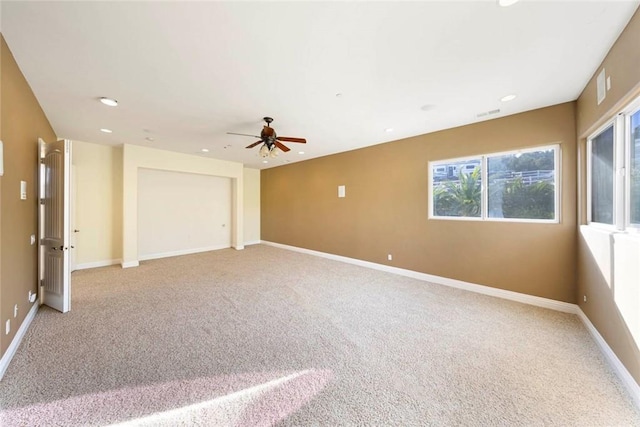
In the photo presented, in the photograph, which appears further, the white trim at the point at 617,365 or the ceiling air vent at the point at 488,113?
the ceiling air vent at the point at 488,113

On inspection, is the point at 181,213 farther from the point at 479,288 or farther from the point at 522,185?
the point at 522,185

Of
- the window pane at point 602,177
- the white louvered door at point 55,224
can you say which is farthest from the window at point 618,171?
the white louvered door at point 55,224

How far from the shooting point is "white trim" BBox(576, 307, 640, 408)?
1682 millimetres

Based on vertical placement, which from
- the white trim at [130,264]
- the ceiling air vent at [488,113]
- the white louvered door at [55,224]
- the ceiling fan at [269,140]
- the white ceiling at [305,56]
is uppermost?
the ceiling air vent at [488,113]

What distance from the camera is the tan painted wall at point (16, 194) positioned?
6.59ft

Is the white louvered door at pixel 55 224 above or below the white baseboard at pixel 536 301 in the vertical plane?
above

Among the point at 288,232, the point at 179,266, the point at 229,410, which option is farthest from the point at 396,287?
the point at 179,266

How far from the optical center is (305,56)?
2113 mm

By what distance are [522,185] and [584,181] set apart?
25.7 inches

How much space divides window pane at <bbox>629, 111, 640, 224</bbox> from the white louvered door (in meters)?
5.79

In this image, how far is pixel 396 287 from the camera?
4008 mm

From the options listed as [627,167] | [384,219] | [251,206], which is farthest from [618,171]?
[251,206]

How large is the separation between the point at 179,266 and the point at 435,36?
5.95 metres

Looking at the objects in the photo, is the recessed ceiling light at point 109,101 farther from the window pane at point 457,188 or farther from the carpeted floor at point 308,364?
the window pane at point 457,188
